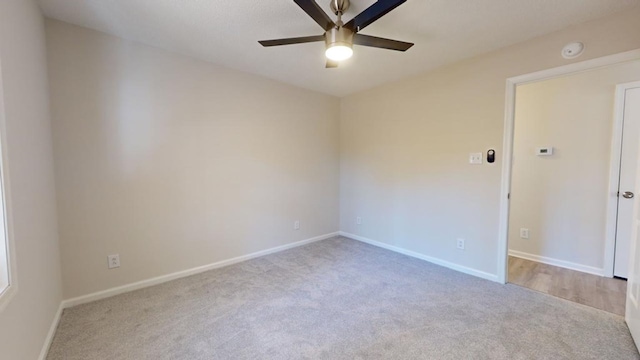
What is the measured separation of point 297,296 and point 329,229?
1.96 metres

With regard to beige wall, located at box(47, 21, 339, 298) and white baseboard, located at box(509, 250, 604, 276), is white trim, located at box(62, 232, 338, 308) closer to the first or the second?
beige wall, located at box(47, 21, 339, 298)

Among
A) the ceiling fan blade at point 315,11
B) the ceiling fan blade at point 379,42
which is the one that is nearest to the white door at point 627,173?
the ceiling fan blade at point 379,42

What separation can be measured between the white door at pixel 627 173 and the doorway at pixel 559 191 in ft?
0.28

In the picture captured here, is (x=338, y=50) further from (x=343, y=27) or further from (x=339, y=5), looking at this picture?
(x=339, y=5)

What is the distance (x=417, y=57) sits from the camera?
2.77 metres

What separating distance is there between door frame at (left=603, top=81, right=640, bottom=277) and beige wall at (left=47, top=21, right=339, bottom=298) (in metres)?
3.49

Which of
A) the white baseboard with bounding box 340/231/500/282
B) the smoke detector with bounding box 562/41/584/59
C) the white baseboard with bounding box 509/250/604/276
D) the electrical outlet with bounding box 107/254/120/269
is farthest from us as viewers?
the white baseboard with bounding box 509/250/604/276

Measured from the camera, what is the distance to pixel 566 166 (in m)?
3.09

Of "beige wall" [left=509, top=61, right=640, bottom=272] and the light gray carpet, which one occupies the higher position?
"beige wall" [left=509, top=61, right=640, bottom=272]

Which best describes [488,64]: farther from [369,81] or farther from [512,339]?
[512,339]

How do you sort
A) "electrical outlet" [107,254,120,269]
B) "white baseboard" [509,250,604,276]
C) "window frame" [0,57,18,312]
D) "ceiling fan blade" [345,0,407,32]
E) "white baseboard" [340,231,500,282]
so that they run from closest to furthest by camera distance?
1. "window frame" [0,57,18,312]
2. "ceiling fan blade" [345,0,407,32]
3. "electrical outlet" [107,254,120,269]
4. "white baseboard" [340,231,500,282]
5. "white baseboard" [509,250,604,276]

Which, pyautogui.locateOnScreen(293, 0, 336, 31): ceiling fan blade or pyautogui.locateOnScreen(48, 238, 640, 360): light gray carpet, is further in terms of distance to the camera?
pyautogui.locateOnScreen(48, 238, 640, 360): light gray carpet

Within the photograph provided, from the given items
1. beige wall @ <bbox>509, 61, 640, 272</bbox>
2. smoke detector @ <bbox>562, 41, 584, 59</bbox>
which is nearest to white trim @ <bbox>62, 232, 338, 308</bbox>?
beige wall @ <bbox>509, 61, 640, 272</bbox>

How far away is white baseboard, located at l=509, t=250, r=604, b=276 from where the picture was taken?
2.94 metres
